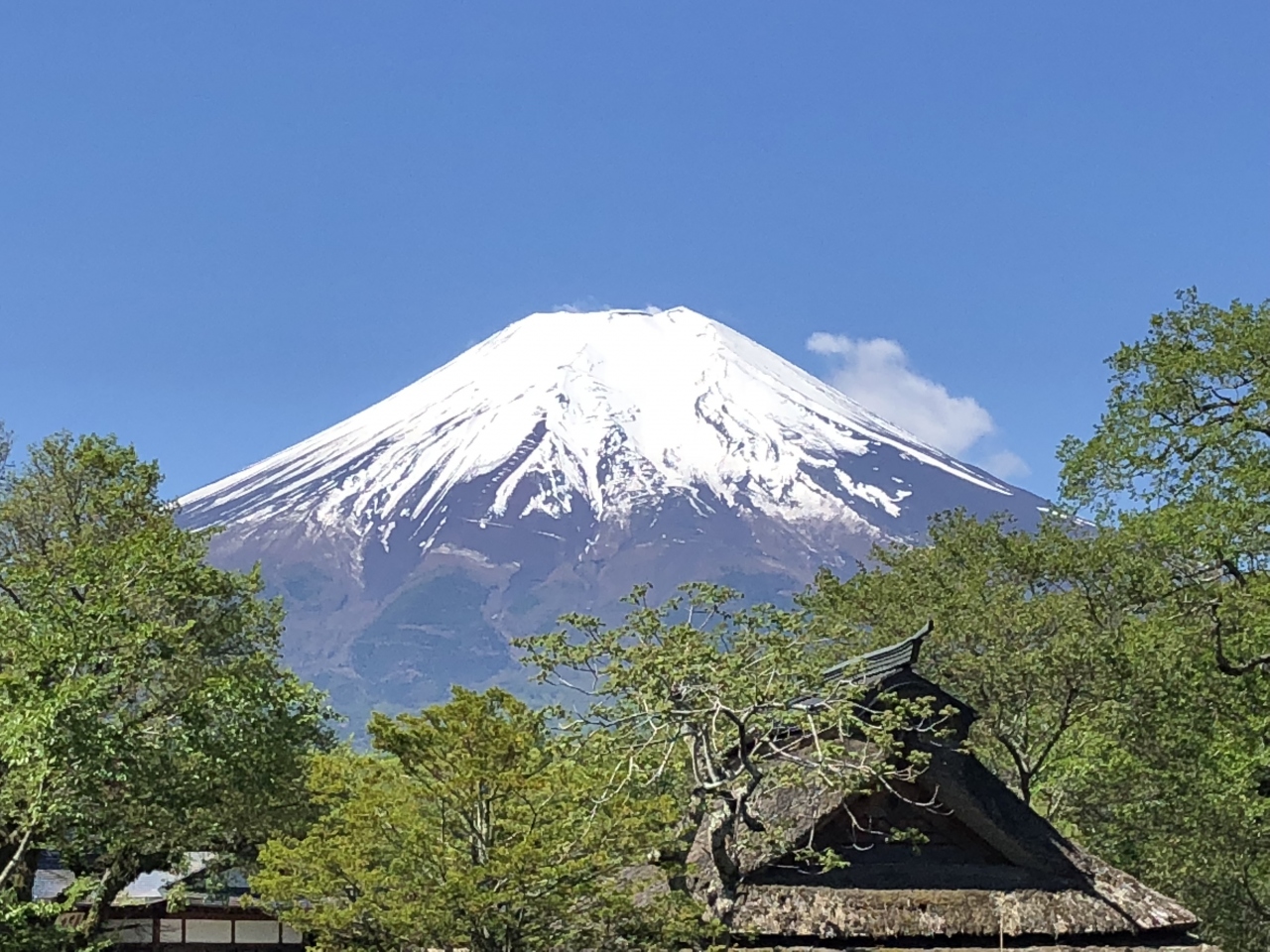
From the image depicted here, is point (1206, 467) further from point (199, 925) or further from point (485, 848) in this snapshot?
point (199, 925)

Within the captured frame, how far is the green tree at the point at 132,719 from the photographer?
47.5 ft

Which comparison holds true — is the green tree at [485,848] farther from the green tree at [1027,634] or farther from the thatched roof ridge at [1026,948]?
the green tree at [1027,634]

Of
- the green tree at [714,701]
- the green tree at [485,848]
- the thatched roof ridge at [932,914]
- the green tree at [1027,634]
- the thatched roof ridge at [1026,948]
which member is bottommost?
the thatched roof ridge at [1026,948]

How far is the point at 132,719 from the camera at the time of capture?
15922 millimetres

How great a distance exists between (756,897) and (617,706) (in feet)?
8.09

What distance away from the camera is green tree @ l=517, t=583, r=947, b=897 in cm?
1277

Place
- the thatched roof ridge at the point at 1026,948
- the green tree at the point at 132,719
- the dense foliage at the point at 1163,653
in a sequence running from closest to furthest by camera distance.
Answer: the thatched roof ridge at the point at 1026,948
the green tree at the point at 132,719
the dense foliage at the point at 1163,653

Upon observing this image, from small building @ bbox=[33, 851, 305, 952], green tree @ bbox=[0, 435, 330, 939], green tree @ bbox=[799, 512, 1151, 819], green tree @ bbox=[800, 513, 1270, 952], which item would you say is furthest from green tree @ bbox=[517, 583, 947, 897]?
small building @ bbox=[33, 851, 305, 952]

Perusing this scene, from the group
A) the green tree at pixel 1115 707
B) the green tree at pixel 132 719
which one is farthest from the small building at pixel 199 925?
the green tree at pixel 1115 707

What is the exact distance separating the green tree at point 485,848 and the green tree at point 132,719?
3036mm

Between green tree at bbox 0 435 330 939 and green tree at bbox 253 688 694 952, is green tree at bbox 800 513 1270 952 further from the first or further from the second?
green tree at bbox 0 435 330 939

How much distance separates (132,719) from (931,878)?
28.4 ft

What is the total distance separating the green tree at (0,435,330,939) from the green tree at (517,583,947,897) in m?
4.62

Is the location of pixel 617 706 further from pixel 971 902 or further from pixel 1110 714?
pixel 1110 714
